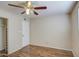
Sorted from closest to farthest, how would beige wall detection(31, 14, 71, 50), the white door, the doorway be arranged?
the doorway < beige wall detection(31, 14, 71, 50) < the white door

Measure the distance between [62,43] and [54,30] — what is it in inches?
35.0

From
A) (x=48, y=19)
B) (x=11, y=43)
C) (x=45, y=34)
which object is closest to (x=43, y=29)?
(x=45, y=34)

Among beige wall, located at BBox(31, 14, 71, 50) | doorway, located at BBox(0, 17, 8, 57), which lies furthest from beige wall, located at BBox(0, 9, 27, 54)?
beige wall, located at BBox(31, 14, 71, 50)

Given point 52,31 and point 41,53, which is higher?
point 52,31

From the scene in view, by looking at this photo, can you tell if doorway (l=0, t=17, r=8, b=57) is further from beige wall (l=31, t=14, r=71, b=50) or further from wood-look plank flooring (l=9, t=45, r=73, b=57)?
beige wall (l=31, t=14, r=71, b=50)

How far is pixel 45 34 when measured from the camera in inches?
236

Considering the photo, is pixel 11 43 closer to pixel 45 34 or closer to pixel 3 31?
pixel 3 31

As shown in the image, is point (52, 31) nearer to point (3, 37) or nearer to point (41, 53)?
point (41, 53)

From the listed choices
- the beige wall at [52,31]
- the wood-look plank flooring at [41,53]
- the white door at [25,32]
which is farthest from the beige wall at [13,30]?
the beige wall at [52,31]

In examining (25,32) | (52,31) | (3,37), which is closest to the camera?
(3,37)

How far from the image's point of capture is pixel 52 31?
5.77 metres

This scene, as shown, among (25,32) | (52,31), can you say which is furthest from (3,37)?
(52,31)

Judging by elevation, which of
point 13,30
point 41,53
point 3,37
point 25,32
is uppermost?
point 13,30

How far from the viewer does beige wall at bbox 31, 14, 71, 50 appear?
536 cm
